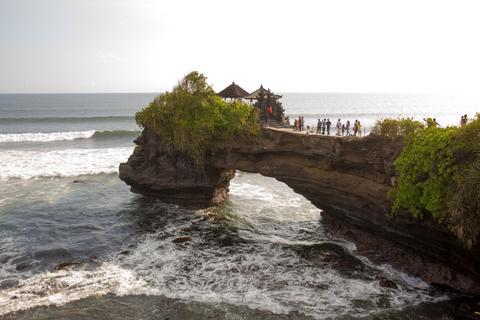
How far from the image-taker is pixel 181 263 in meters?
15.3

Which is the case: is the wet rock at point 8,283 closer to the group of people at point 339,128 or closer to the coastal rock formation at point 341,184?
the coastal rock formation at point 341,184

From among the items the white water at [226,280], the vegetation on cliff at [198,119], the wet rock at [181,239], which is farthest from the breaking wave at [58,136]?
the wet rock at [181,239]

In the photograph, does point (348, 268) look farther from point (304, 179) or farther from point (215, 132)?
point (215, 132)

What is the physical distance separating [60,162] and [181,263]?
74.8ft

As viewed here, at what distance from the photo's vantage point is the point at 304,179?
717 inches

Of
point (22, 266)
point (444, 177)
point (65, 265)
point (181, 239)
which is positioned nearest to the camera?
point (444, 177)

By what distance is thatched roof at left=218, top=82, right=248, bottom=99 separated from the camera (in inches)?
884

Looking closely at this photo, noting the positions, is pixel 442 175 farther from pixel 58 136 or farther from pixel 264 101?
pixel 58 136

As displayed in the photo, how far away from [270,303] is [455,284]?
6.76 m

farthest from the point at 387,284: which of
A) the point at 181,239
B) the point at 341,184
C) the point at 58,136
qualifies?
the point at 58,136

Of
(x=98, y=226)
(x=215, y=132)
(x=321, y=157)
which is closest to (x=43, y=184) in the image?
(x=98, y=226)

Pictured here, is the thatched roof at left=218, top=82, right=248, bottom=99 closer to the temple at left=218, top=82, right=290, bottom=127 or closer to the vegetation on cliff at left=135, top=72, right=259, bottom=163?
the temple at left=218, top=82, right=290, bottom=127

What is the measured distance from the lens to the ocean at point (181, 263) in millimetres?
12234

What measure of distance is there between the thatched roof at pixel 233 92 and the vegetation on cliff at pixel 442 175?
10.1 m
